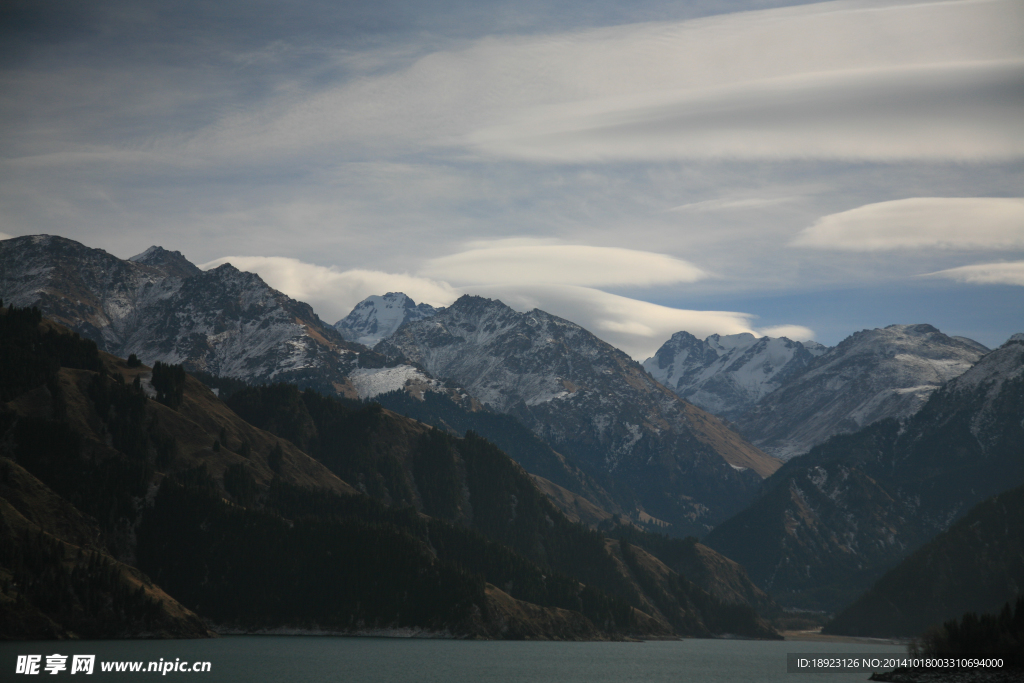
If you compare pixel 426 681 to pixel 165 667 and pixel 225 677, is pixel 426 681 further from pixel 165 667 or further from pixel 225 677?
pixel 165 667

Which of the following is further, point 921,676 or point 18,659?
point 921,676

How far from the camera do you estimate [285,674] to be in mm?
196750

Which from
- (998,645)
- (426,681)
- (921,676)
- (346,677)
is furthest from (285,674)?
(998,645)

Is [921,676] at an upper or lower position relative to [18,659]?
lower

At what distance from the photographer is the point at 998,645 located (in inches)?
7702

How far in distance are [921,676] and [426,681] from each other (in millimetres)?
102808

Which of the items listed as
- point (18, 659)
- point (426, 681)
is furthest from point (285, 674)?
point (18, 659)

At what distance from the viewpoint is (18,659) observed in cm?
18338

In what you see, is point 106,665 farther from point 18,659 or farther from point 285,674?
point 285,674

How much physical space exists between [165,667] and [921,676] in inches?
6130

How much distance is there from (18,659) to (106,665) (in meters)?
16.1

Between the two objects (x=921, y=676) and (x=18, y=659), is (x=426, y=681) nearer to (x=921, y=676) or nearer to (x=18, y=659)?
(x=18, y=659)

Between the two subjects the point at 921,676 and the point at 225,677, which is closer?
the point at 225,677

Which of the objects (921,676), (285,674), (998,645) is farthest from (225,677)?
(998,645)
